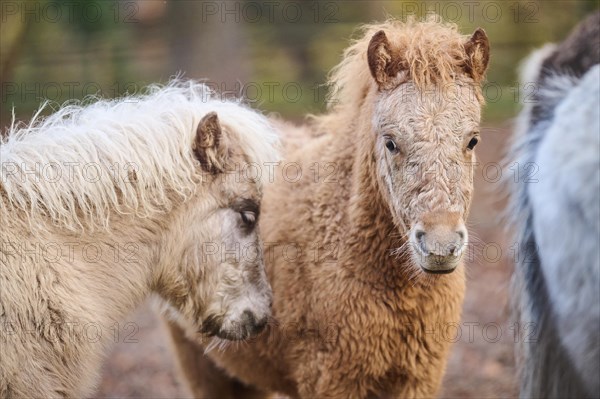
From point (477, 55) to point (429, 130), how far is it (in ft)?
1.85

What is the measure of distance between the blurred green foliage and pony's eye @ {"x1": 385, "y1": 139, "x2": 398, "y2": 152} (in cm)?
514

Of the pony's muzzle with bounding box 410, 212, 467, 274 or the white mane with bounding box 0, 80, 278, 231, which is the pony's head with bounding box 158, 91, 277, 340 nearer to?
the white mane with bounding box 0, 80, 278, 231

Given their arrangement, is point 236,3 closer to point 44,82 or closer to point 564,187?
point 44,82

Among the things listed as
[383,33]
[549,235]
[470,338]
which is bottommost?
[470,338]

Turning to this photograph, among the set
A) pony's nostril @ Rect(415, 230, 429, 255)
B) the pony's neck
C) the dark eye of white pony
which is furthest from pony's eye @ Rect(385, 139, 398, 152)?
pony's nostril @ Rect(415, 230, 429, 255)

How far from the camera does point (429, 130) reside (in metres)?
3.65

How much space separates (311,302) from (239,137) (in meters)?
1.00

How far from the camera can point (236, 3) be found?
9633mm

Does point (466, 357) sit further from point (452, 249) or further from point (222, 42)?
point (222, 42)

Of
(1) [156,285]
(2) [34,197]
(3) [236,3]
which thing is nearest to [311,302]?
(1) [156,285]

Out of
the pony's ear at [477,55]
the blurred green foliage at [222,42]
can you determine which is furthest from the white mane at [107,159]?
the blurred green foliage at [222,42]

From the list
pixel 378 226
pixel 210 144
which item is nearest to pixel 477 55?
pixel 378 226

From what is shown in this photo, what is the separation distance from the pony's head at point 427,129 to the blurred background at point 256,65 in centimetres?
91

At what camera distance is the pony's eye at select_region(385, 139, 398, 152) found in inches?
148
